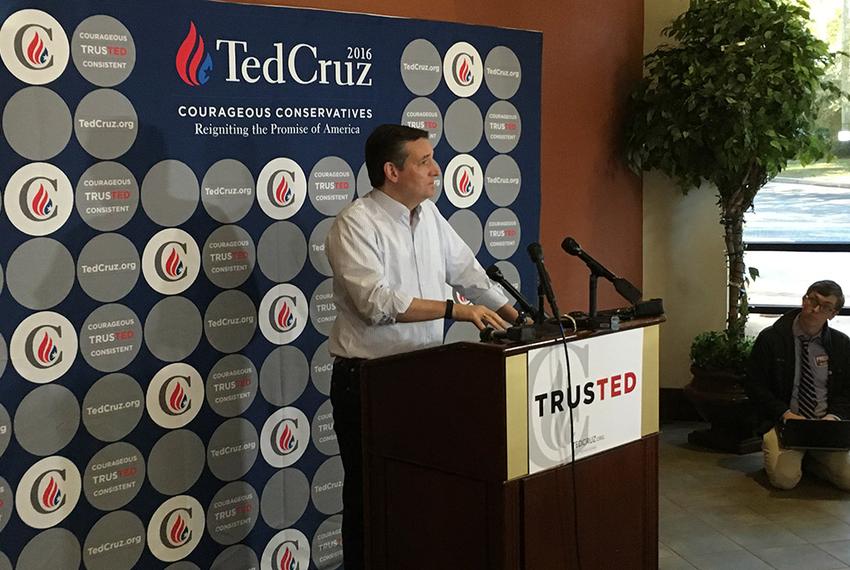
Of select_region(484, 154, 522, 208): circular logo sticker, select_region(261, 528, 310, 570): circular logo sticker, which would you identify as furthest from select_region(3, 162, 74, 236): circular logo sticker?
select_region(484, 154, 522, 208): circular logo sticker

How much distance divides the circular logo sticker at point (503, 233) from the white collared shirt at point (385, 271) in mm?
1009

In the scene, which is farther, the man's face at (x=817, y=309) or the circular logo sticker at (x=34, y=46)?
the man's face at (x=817, y=309)

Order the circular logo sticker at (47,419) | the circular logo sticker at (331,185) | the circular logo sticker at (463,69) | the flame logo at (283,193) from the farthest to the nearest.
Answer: the circular logo sticker at (463,69)
the circular logo sticker at (331,185)
the flame logo at (283,193)
the circular logo sticker at (47,419)

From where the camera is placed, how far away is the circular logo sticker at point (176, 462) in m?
3.39

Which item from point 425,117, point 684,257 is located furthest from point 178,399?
point 684,257

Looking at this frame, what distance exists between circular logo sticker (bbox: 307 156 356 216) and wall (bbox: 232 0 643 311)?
1.44 m

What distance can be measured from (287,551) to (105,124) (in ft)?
5.59

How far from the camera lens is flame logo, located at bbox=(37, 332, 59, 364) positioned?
3.08 m

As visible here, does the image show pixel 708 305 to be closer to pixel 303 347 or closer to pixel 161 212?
pixel 303 347

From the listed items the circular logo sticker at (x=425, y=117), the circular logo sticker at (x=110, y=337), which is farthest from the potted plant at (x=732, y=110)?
the circular logo sticker at (x=110, y=337)

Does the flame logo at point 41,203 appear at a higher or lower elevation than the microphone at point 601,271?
higher

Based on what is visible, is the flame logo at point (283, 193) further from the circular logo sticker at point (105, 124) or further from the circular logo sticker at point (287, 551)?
the circular logo sticker at point (287, 551)

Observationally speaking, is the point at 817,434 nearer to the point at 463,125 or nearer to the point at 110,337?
the point at 463,125

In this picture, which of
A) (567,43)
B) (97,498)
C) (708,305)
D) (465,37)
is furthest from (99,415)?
(708,305)
